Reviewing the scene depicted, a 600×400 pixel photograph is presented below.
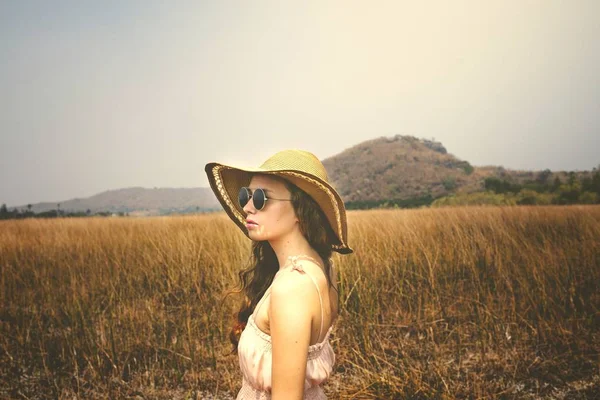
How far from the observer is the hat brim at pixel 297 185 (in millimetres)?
1251

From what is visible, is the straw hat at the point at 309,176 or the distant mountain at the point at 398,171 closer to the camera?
the straw hat at the point at 309,176

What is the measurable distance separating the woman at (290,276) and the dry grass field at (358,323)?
1721 mm

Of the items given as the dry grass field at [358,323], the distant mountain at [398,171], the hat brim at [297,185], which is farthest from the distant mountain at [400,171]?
the hat brim at [297,185]

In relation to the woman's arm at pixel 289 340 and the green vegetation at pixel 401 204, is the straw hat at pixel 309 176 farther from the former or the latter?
the green vegetation at pixel 401 204

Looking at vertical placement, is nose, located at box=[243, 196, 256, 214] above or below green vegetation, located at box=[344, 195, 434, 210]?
above

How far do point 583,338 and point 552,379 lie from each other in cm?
73

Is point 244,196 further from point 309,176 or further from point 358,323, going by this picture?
point 358,323

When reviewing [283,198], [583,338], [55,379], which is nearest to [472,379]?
[583,338]

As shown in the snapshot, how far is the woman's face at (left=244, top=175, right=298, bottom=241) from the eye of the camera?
1256 mm

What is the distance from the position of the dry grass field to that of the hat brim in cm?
179

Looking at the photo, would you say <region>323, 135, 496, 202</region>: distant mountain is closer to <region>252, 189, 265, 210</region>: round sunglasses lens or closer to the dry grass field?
the dry grass field

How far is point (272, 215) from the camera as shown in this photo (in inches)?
49.5

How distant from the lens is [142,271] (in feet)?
18.3

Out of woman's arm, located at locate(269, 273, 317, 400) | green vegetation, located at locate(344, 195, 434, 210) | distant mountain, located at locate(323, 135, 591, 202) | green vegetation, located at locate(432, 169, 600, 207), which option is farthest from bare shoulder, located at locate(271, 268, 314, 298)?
distant mountain, located at locate(323, 135, 591, 202)
